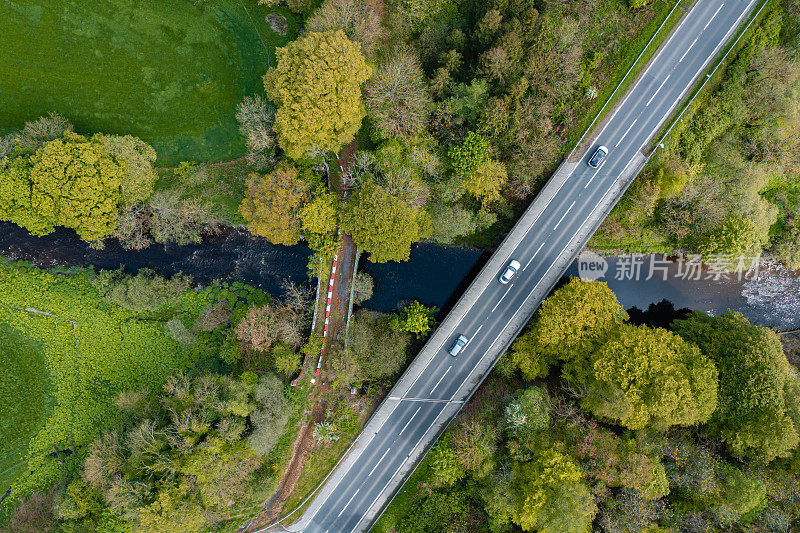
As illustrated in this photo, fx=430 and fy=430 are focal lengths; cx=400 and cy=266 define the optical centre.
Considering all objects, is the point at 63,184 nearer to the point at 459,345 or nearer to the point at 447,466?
the point at 459,345

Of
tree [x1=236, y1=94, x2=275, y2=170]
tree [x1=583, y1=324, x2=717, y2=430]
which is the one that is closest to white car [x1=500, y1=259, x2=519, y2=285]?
tree [x1=583, y1=324, x2=717, y2=430]

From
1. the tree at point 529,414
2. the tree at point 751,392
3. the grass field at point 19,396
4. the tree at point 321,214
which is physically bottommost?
the grass field at point 19,396

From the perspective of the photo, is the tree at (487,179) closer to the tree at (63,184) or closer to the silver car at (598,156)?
the silver car at (598,156)

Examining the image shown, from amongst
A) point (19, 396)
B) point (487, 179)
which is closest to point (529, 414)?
point (487, 179)

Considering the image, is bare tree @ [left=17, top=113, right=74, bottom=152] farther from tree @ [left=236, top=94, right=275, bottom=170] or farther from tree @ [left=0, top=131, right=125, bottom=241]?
tree @ [left=236, top=94, right=275, bottom=170]

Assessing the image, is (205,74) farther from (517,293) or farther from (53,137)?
(517,293)

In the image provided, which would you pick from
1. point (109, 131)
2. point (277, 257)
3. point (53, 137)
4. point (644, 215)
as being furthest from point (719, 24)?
point (53, 137)

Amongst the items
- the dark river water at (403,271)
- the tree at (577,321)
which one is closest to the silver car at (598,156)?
the dark river water at (403,271)
